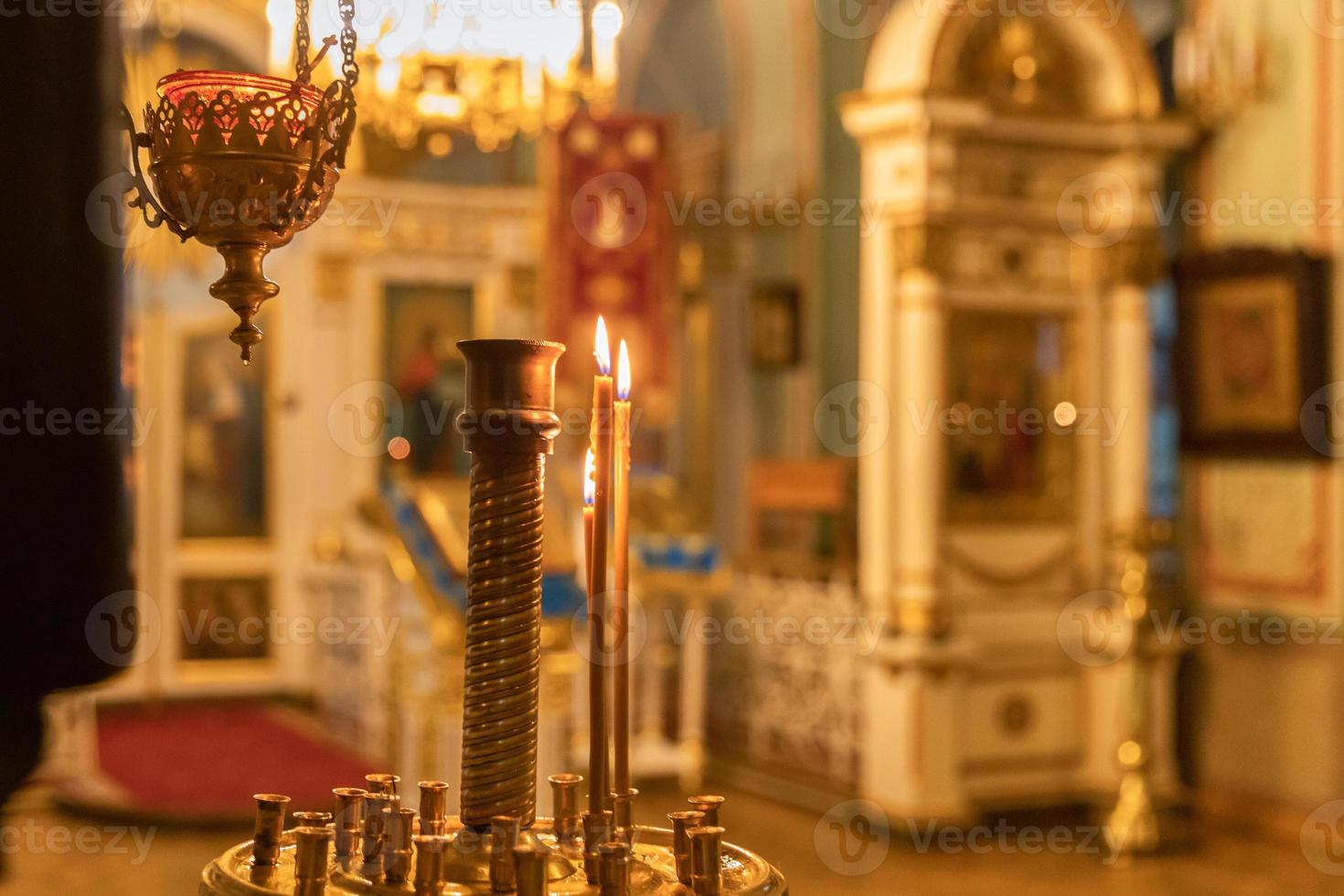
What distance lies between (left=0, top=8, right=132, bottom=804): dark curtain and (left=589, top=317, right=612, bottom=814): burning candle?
0.65 meters

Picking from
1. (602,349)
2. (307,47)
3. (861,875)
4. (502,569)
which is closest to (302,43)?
(307,47)

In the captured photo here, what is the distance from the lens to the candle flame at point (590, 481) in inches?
53.3

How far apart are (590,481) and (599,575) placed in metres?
0.10

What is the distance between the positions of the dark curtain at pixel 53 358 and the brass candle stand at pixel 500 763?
598mm

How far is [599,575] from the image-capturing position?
4.30 ft

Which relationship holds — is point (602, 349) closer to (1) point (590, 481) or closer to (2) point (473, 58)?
(1) point (590, 481)

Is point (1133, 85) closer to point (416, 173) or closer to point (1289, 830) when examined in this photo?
point (1289, 830)

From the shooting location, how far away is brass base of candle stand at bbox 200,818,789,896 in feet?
3.96

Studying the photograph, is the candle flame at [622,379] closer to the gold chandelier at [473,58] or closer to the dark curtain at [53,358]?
the dark curtain at [53,358]

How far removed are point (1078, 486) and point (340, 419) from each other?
481 cm

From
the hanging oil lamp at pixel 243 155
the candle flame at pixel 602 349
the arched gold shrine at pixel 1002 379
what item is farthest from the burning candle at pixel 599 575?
the arched gold shrine at pixel 1002 379

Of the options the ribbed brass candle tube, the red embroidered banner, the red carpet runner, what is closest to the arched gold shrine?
the red embroidered banner

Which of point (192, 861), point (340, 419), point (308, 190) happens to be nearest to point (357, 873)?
point (308, 190)

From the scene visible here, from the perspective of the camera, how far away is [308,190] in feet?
4.28
